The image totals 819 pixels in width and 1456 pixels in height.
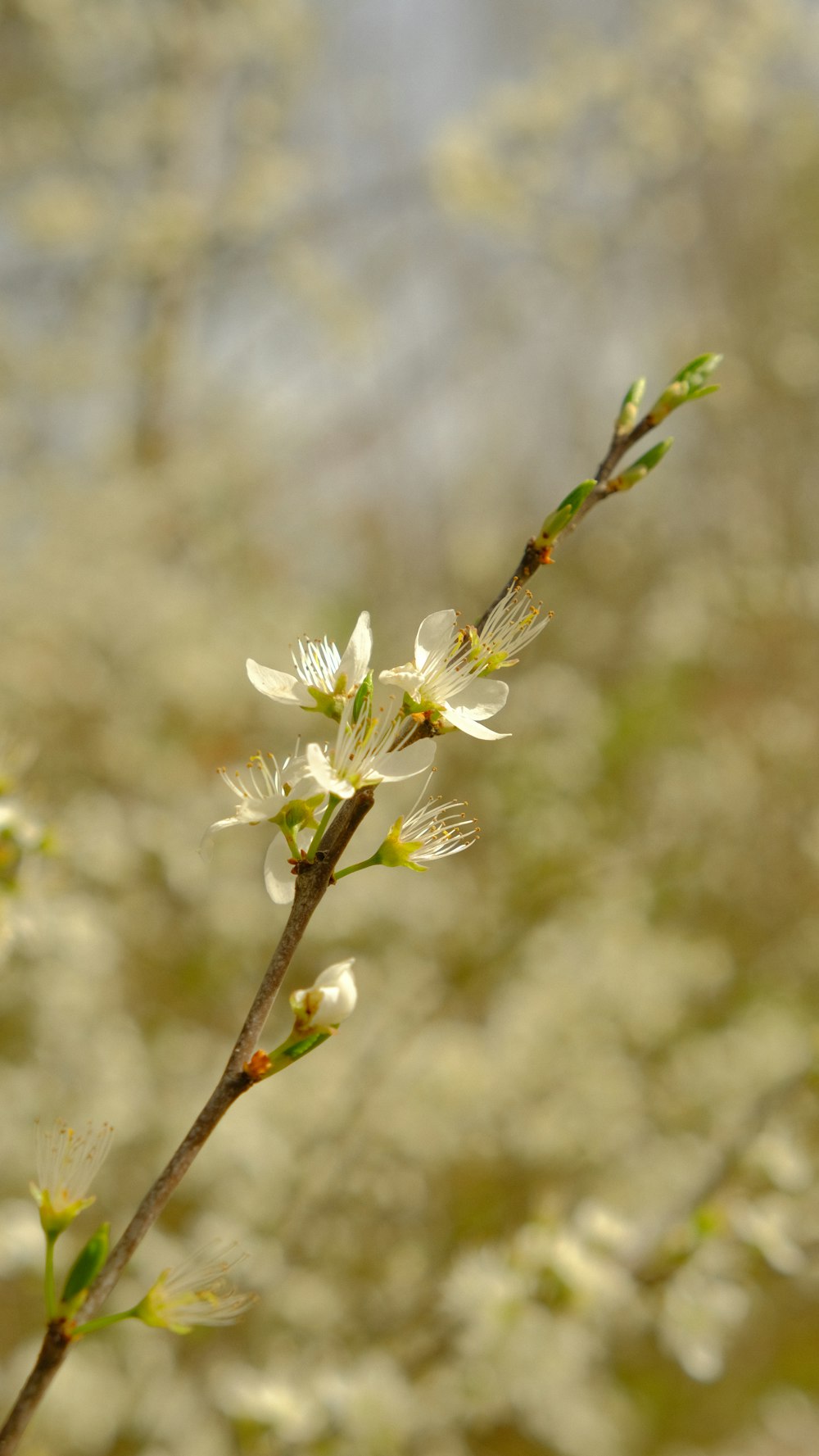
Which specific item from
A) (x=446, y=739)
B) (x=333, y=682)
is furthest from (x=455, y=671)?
(x=446, y=739)

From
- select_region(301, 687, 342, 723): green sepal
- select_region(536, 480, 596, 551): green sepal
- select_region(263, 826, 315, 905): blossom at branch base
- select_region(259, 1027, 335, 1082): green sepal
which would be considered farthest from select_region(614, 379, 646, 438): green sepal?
select_region(259, 1027, 335, 1082): green sepal

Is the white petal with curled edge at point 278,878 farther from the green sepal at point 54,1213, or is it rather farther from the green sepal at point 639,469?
the green sepal at point 639,469

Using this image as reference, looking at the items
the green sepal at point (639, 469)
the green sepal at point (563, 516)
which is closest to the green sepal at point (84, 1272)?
the green sepal at point (563, 516)

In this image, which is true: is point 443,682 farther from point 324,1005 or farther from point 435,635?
point 324,1005

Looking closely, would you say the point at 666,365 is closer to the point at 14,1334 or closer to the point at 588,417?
the point at 588,417

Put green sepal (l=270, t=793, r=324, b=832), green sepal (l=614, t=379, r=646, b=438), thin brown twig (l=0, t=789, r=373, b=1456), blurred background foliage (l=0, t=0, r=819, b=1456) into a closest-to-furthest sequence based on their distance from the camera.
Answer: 1. thin brown twig (l=0, t=789, r=373, b=1456)
2. green sepal (l=270, t=793, r=324, b=832)
3. green sepal (l=614, t=379, r=646, b=438)
4. blurred background foliage (l=0, t=0, r=819, b=1456)

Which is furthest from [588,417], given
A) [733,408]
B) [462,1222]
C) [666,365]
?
[462,1222]

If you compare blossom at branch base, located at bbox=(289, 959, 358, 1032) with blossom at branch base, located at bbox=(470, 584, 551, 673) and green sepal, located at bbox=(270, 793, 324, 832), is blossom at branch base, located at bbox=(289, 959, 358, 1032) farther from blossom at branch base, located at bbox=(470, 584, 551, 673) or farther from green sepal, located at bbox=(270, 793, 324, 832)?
blossom at branch base, located at bbox=(470, 584, 551, 673)
